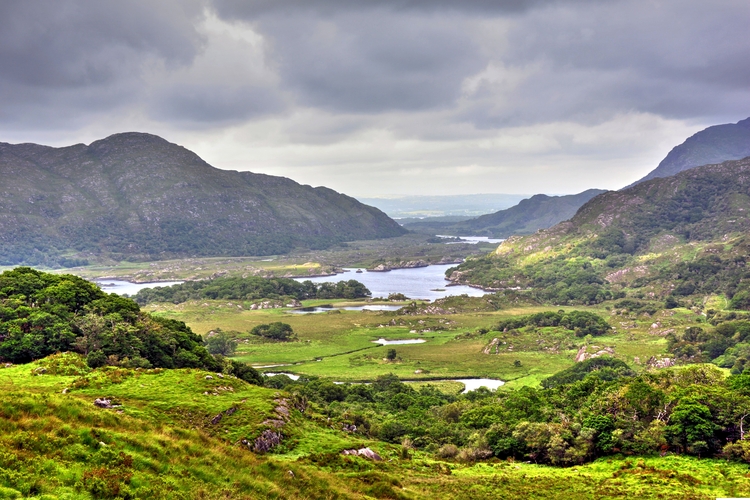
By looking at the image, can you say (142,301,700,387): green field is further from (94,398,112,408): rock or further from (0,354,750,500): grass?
Result: (94,398,112,408): rock

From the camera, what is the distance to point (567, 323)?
16588 centimetres

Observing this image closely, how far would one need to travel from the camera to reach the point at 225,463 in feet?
83.4

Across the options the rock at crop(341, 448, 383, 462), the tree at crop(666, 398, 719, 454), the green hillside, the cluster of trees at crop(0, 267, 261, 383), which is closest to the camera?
the green hillside

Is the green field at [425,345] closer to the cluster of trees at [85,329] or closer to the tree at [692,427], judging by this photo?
the cluster of trees at [85,329]

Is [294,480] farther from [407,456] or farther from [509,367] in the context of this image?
[509,367]

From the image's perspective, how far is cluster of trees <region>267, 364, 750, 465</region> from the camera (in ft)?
155

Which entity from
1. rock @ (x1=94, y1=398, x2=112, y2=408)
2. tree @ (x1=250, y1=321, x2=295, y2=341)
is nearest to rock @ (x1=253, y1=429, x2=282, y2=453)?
rock @ (x1=94, y1=398, x2=112, y2=408)

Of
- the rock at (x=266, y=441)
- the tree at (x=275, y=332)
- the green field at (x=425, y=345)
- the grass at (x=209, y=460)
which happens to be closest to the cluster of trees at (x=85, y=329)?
the grass at (x=209, y=460)

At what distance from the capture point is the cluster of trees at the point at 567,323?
515 ft

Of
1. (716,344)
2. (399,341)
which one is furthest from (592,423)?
(399,341)

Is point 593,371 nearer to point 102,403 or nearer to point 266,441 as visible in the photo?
point 266,441

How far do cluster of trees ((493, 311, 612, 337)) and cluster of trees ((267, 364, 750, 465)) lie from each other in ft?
304

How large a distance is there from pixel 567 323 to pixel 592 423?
122258 mm

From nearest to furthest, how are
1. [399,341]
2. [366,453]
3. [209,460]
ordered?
[209,460] → [366,453] → [399,341]
